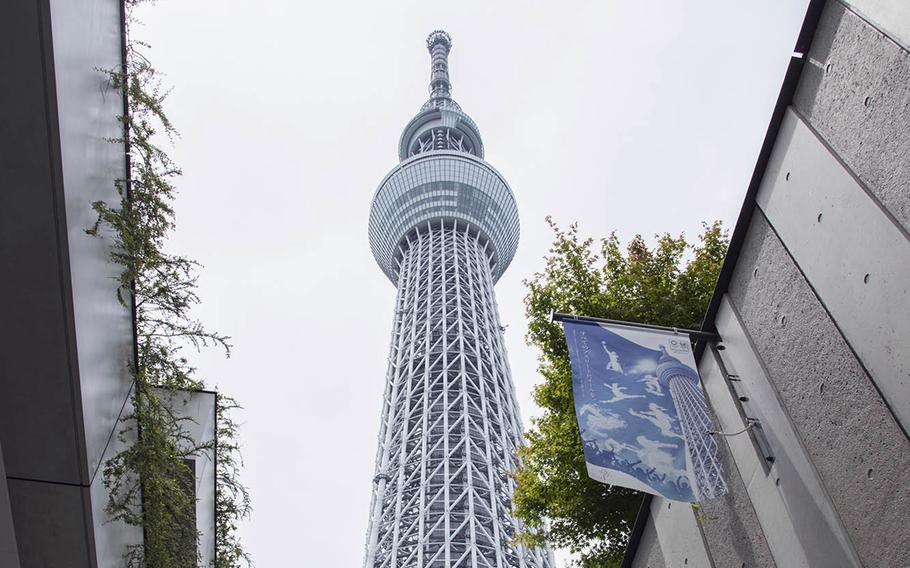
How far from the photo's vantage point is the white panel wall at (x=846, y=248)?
504cm

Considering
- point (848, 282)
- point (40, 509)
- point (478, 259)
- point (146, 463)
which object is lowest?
point (40, 509)

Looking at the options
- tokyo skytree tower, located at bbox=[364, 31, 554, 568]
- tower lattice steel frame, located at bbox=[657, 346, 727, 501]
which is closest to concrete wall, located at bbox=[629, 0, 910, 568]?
tower lattice steel frame, located at bbox=[657, 346, 727, 501]

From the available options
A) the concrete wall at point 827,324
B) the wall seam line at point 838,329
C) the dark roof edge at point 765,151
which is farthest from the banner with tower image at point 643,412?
the wall seam line at point 838,329

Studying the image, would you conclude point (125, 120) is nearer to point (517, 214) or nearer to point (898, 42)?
point (898, 42)

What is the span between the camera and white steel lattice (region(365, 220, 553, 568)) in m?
46.9

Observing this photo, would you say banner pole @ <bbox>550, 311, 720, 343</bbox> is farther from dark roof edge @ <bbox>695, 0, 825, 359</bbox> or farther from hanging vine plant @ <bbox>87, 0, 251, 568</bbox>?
hanging vine plant @ <bbox>87, 0, 251, 568</bbox>

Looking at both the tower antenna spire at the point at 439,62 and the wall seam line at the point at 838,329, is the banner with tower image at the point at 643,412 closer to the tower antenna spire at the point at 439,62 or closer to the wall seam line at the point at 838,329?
the wall seam line at the point at 838,329

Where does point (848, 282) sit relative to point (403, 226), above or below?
below

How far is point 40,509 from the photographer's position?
4.92m

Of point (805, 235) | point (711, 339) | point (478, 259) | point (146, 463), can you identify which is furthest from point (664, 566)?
point (478, 259)

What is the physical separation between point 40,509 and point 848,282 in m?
5.81

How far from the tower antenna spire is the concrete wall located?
271 ft

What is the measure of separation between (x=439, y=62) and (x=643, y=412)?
288ft

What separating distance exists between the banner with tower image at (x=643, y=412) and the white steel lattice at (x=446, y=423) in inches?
1399
